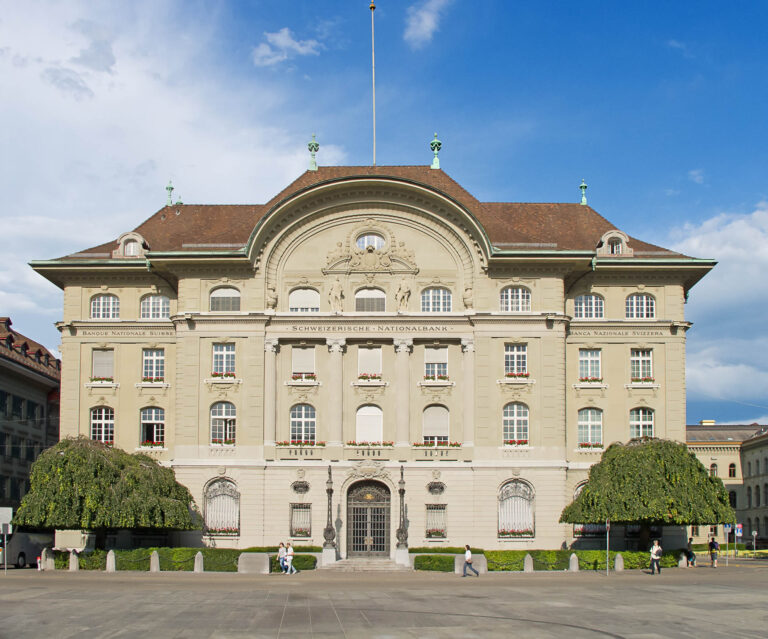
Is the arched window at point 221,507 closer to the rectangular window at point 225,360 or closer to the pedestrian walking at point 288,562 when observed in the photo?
the rectangular window at point 225,360

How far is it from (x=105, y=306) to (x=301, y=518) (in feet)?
52.2

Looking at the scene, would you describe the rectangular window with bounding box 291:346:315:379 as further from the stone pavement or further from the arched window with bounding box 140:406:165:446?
the stone pavement

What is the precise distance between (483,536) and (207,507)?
46.2 feet

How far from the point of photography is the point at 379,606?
32.0 meters

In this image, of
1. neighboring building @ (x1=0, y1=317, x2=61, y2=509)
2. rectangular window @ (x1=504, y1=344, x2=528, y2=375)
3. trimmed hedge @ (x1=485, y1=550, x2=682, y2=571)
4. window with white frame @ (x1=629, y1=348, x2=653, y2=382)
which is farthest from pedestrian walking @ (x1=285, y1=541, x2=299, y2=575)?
neighboring building @ (x1=0, y1=317, x2=61, y2=509)

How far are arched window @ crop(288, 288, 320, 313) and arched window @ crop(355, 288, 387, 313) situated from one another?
2172 millimetres

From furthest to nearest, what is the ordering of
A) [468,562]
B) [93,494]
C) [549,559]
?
[549,559] < [93,494] < [468,562]

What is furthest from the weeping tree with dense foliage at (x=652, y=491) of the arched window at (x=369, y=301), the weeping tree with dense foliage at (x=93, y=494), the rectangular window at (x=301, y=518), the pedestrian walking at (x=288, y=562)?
the weeping tree with dense foliage at (x=93, y=494)

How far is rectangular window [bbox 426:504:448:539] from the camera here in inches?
2127

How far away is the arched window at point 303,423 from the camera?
183 ft

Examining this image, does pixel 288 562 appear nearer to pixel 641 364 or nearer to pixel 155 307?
pixel 155 307

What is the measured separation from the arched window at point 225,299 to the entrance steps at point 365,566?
14.4 metres

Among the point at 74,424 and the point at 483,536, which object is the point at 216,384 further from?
the point at 483,536

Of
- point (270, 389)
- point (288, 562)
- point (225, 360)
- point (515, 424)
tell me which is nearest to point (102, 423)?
point (225, 360)
